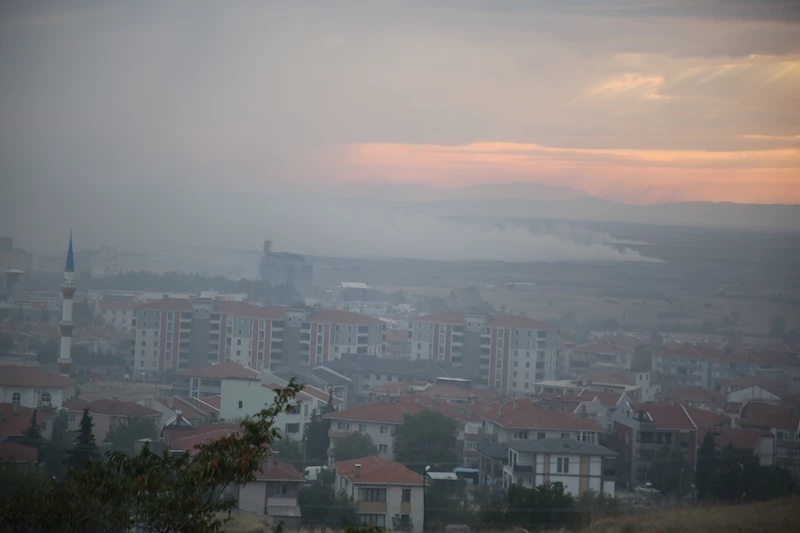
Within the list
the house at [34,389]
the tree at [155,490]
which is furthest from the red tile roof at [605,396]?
the tree at [155,490]

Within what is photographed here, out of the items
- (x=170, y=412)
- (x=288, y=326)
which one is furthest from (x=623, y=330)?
(x=170, y=412)

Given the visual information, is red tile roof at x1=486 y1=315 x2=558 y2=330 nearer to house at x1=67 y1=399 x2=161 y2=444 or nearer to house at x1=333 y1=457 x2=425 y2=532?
house at x1=67 y1=399 x2=161 y2=444

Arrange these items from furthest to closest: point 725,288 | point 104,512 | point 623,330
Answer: point 725,288 < point 623,330 < point 104,512

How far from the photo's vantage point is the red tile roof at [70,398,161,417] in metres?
11.5

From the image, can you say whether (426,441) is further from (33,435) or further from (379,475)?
(33,435)

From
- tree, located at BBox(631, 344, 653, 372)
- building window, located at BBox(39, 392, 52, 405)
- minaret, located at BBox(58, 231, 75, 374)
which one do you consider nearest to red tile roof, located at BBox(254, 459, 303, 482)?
building window, located at BBox(39, 392, 52, 405)

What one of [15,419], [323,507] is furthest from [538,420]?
[15,419]

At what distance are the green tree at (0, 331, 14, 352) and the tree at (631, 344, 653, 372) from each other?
15354mm

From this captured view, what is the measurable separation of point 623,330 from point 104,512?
2961 cm

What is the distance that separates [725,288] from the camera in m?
33.8

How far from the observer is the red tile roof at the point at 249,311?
21906 millimetres

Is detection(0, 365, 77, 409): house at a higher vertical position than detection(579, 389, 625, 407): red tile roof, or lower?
lower

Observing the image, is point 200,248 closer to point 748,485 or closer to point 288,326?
point 288,326

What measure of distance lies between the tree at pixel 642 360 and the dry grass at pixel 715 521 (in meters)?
15.5
